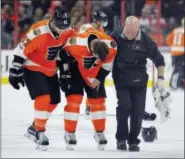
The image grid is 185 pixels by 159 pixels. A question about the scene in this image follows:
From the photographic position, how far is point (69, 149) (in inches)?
249

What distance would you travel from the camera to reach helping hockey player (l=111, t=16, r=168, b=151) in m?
6.34

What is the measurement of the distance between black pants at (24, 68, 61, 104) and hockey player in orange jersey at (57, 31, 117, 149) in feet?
0.29

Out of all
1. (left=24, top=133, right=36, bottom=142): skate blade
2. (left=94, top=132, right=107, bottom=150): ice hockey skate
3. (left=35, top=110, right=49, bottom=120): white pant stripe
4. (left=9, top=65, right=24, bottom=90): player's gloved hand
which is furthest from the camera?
(left=24, top=133, right=36, bottom=142): skate blade

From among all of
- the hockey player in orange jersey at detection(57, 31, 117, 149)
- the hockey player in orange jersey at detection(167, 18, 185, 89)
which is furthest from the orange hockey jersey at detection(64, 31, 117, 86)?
the hockey player in orange jersey at detection(167, 18, 185, 89)

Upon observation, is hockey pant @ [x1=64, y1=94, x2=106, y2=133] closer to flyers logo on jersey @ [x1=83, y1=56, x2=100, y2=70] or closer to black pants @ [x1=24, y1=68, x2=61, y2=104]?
black pants @ [x1=24, y1=68, x2=61, y2=104]

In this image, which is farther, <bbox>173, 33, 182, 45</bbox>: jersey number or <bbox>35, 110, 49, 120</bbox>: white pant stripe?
<bbox>173, 33, 182, 45</bbox>: jersey number

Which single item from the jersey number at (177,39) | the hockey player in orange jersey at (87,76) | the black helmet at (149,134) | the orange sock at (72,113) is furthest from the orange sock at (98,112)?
the jersey number at (177,39)

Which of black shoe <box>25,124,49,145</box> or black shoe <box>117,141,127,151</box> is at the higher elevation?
black shoe <box>25,124,49,145</box>

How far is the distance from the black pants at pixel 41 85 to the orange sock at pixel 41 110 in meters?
0.03

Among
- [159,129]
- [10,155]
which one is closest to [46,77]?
[10,155]

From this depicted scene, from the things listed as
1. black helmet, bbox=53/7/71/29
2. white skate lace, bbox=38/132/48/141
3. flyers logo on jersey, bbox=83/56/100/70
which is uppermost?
black helmet, bbox=53/7/71/29

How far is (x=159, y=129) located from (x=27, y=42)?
8.06 ft

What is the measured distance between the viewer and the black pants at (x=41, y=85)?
6273mm

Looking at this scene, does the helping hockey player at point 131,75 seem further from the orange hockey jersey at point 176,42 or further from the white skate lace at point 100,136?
the orange hockey jersey at point 176,42
